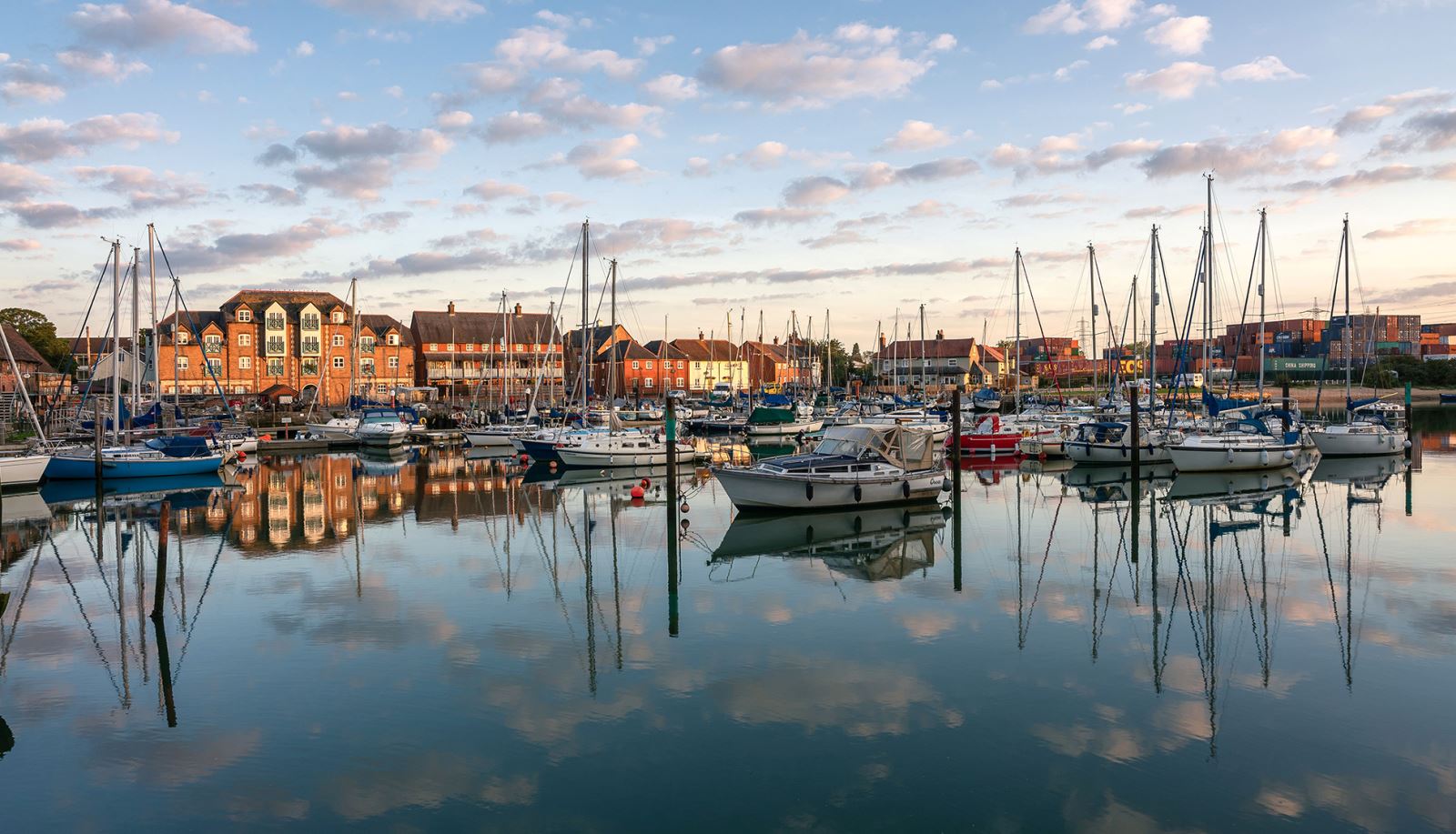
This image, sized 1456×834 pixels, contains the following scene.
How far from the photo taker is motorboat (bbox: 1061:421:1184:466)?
43.2 m

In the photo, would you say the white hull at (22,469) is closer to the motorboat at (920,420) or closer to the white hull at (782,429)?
the motorboat at (920,420)

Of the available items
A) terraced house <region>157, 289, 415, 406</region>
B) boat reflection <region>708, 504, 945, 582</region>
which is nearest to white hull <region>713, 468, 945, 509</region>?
boat reflection <region>708, 504, 945, 582</region>

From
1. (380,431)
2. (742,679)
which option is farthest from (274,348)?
(742,679)

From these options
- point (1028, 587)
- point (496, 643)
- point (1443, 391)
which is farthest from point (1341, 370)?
point (496, 643)

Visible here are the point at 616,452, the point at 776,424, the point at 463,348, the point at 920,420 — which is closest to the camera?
the point at 616,452

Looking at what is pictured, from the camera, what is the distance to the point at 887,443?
96.4 feet

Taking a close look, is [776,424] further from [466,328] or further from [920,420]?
[466,328]

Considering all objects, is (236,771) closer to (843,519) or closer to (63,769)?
(63,769)

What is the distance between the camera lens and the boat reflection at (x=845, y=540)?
69.2 ft

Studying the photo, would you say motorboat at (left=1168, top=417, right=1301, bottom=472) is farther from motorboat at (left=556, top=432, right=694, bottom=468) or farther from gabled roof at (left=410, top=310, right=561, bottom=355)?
gabled roof at (left=410, top=310, right=561, bottom=355)

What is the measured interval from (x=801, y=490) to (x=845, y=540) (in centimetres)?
349

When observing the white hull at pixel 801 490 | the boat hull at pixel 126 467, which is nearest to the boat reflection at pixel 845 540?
the white hull at pixel 801 490

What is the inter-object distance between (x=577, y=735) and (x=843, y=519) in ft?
55.3

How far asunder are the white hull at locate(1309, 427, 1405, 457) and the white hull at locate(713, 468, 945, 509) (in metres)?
29.3
